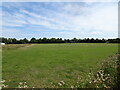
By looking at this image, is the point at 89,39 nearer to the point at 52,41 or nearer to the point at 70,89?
the point at 52,41

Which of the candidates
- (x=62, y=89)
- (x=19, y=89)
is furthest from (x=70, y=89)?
(x=19, y=89)

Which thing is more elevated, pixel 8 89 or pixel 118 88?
pixel 118 88

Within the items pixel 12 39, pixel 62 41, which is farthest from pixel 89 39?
pixel 12 39

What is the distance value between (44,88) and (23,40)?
3981 inches

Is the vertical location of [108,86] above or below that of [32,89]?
above

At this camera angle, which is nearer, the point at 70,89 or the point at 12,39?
the point at 70,89

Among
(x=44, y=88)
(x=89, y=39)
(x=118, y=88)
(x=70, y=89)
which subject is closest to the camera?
(x=118, y=88)

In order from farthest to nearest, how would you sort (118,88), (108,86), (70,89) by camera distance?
1. (70,89)
2. (108,86)
3. (118,88)

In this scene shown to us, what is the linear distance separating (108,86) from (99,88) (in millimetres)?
307

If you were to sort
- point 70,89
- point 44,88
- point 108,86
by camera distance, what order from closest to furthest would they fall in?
point 108,86, point 70,89, point 44,88

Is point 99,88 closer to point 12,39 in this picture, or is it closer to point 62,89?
point 62,89

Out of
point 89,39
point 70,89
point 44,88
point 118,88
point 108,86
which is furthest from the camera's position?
point 89,39

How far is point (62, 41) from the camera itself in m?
103

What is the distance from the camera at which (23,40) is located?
329 feet
